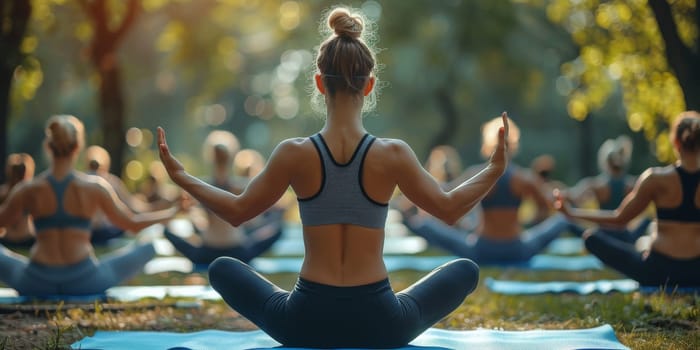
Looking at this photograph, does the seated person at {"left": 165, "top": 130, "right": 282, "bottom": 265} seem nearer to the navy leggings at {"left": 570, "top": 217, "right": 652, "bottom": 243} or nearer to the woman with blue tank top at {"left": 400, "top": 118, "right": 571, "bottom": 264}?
the woman with blue tank top at {"left": 400, "top": 118, "right": 571, "bottom": 264}

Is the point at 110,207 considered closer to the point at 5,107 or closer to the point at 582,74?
the point at 5,107

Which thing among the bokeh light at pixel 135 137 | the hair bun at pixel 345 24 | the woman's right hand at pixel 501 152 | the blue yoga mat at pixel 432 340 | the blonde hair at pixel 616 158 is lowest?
the blue yoga mat at pixel 432 340

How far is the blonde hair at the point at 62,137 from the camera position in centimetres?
637

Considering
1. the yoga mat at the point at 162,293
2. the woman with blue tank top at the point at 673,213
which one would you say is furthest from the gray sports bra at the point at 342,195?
the yoga mat at the point at 162,293

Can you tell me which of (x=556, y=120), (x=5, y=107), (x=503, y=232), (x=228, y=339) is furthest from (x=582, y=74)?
(x=556, y=120)

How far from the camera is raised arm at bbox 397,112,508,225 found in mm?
3883

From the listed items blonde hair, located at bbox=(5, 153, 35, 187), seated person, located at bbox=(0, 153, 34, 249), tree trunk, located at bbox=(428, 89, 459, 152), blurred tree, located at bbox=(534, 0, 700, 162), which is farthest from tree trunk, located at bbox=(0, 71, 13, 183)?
tree trunk, located at bbox=(428, 89, 459, 152)

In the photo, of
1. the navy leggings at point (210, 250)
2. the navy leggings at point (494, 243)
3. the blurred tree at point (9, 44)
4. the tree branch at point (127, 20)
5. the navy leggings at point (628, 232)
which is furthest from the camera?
the tree branch at point (127, 20)

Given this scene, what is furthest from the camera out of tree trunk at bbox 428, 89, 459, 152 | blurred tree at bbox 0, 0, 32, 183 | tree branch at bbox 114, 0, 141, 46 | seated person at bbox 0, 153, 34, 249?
tree trunk at bbox 428, 89, 459, 152

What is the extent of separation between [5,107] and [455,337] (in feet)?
26.4

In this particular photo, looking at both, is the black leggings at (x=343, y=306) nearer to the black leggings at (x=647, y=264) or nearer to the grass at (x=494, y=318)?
the grass at (x=494, y=318)

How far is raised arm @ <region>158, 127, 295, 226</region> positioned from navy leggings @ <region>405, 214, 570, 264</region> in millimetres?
5838

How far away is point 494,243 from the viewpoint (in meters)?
9.51

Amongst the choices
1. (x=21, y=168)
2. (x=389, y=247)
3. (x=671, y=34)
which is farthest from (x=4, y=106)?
(x=671, y=34)
